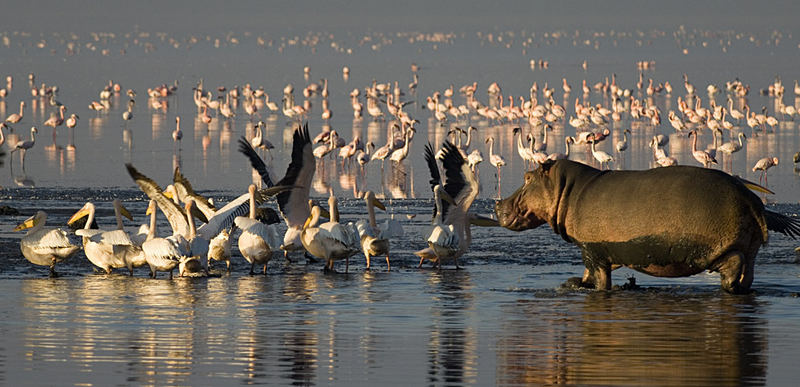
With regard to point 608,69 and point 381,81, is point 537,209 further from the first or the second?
point 608,69

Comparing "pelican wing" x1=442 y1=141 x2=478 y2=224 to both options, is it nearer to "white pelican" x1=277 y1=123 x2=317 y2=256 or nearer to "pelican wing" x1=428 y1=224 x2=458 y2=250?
"pelican wing" x1=428 y1=224 x2=458 y2=250

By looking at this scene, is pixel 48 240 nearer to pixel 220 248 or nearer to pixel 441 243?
pixel 220 248

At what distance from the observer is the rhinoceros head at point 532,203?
1411 centimetres

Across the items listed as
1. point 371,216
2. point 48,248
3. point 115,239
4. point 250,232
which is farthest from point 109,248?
point 371,216

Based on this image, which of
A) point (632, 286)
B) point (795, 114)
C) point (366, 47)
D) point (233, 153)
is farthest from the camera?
point (366, 47)

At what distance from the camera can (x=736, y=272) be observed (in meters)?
13.0

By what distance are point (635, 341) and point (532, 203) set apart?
3.41 meters

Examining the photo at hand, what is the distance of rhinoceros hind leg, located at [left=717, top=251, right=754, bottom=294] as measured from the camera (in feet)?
42.5

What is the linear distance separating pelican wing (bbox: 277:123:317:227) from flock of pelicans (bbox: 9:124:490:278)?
12 mm

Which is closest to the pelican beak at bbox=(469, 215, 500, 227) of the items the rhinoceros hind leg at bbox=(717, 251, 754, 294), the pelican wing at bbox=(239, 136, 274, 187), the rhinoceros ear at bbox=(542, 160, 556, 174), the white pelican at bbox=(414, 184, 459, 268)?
the white pelican at bbox=(414, 184, 459, 268)

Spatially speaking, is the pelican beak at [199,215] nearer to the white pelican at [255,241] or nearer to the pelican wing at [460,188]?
the white pelican at [255,241]

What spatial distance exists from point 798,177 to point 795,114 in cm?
2262

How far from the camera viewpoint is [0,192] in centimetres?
2403

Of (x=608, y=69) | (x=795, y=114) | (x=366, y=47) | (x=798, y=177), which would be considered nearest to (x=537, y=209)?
(x=798, y=177)
